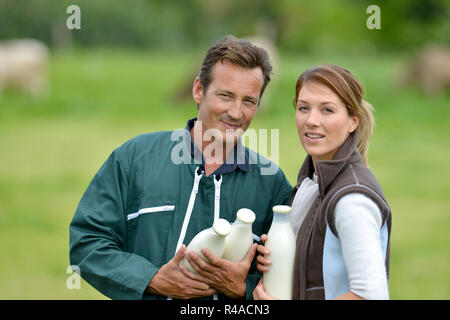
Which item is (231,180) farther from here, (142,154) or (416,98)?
(416,98)

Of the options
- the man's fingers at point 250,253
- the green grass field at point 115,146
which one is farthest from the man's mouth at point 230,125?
the green grass field at point 115,146

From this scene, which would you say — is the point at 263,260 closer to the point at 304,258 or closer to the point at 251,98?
the point at 304,258

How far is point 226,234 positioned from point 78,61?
73.7ft

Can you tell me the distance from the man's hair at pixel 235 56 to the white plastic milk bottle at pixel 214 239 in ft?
2.60

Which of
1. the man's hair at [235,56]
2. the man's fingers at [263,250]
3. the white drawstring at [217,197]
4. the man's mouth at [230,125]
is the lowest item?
the man's fingers at [263,250]

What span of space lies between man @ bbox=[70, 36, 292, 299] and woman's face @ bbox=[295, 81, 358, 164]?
378 mm

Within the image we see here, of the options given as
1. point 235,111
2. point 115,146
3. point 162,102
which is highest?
point 162,102

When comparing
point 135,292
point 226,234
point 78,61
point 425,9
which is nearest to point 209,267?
point 226,234

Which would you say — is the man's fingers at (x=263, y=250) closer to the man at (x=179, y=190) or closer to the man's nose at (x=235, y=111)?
the man at (x=179, y=190)

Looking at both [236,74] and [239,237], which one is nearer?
[239,237]

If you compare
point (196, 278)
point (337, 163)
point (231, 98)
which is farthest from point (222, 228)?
point (231, 98)

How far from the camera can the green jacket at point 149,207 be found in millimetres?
2766

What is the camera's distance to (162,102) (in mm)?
17453

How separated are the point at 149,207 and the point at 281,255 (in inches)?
28.6
